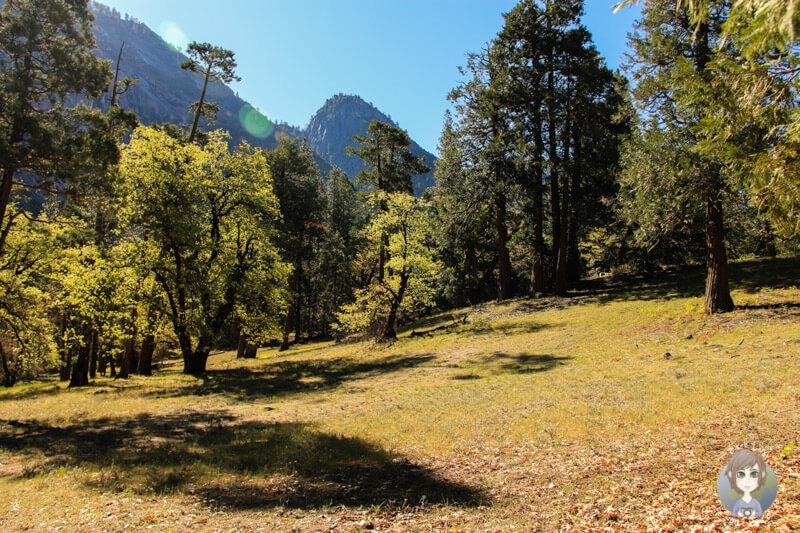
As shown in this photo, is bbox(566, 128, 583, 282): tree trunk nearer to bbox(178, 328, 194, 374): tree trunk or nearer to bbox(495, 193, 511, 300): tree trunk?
bbox(495, 193, 511, 300): tree trunk

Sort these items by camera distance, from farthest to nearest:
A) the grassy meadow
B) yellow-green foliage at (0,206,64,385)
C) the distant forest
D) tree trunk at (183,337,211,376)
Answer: tree trunk at (183,337,211,376) < yellow-green foliage at (0,206,64,385) < the distant forest < the grassy meadow

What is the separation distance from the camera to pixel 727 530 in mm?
3799

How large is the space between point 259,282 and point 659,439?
18006 millimetres

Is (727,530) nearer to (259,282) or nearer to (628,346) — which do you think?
(628,346)

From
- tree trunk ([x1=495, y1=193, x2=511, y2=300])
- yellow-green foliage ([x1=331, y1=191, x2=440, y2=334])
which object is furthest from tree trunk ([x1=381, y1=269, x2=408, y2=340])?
tree trunk ([x1=495, y1=193, x2=511, y2=300])

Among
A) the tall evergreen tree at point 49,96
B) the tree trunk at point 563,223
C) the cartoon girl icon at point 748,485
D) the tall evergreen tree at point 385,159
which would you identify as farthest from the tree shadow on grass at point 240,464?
the tall evergreen tree at point 385,159

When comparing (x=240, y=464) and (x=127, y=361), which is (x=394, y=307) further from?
(x=240, y=464)

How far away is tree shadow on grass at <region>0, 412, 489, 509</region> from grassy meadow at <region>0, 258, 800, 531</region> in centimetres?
5

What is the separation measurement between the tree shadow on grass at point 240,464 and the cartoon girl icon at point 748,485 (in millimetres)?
2720

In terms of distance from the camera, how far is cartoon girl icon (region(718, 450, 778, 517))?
3467mm

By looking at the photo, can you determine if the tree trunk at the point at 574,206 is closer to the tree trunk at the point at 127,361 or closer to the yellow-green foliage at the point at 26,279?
the yellow-green foliage at the point at 26,279

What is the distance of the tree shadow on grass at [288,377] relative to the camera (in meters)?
15.8

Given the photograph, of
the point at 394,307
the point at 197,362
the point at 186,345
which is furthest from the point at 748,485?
the point at 197,362

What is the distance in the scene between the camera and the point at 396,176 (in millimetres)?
34250
